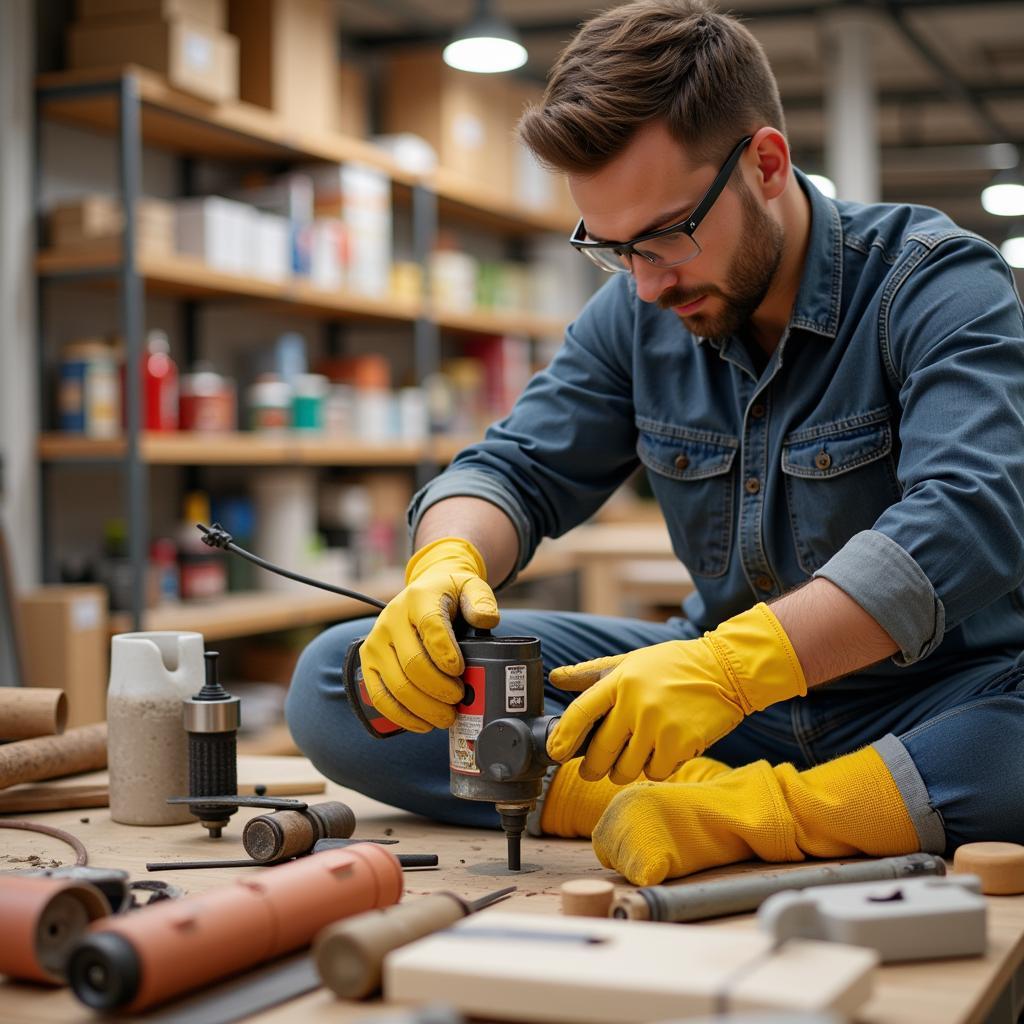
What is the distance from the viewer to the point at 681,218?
1664 mm

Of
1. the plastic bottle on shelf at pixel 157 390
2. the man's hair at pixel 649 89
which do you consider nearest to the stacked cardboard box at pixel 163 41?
the plastic bottle on shelf at pixel 157 390

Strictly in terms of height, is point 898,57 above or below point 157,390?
above

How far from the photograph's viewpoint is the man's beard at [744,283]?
5.66 feet

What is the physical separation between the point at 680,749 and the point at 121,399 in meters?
2.57

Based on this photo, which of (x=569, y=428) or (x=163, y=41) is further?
(x=163, y=41)

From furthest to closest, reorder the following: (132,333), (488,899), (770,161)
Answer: (132,333), (770,161), (488,899)

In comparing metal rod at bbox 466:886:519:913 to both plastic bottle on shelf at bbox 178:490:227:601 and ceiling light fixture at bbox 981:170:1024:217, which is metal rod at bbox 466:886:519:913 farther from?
ceiling light fixture at bbox 981:170:1024:217

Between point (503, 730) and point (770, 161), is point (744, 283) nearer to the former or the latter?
point (770, 161)

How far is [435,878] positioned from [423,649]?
0.80ft

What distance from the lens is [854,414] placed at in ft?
5.69

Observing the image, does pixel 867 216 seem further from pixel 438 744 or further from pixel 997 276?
pixel 438 744

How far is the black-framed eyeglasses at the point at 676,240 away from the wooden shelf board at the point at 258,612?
86.5 inches

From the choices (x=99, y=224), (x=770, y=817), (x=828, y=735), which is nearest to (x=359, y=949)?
(x=770, y=817)

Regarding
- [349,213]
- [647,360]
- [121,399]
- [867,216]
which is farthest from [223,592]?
[867,216]
